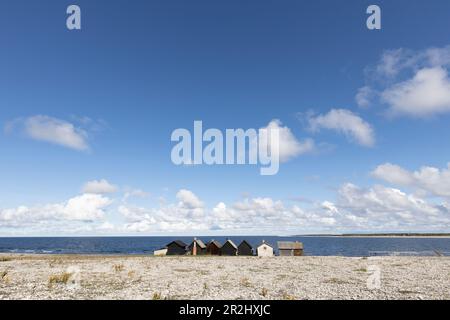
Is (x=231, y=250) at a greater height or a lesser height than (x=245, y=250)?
greater

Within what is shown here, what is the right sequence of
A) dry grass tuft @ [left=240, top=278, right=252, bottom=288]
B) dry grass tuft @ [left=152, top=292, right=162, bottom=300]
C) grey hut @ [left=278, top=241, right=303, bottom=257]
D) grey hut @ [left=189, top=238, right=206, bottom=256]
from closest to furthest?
dry grass tuft @ [left=152, top=292, right=162, bottom=300] < dry grass tuft @ [left=240, top=278, right=252, bottom=288] < grey hut @ [left=278, top=241, right=303, bottom=257] < grey hut @ [left=189, top=238, right=206, bottom=256]

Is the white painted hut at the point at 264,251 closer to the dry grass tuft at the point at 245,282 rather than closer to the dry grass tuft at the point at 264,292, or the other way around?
the dry grass tuft at the point at 245,282

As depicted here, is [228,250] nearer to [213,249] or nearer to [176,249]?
[213,249]

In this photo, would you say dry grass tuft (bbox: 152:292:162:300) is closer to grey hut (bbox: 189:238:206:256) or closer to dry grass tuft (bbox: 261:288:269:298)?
dry grass tuft (bbox: 261:288:269:298)

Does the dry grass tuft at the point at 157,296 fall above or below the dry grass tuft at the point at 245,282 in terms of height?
above

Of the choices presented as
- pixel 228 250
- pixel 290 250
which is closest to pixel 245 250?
pixel 228 250

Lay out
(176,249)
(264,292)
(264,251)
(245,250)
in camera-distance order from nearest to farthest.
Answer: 1. (264,292)
2. (264,251)
3. (245,250)
4. (176,249)

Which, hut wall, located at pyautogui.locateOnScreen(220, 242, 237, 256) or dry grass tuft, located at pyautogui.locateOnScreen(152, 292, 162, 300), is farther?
hut wall, located at pyautogui.locateOnScreen(220, 242, 237, 256)

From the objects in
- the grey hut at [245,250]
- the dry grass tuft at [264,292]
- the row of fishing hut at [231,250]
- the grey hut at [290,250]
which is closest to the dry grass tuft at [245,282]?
the dry grass tuft at [264,292]

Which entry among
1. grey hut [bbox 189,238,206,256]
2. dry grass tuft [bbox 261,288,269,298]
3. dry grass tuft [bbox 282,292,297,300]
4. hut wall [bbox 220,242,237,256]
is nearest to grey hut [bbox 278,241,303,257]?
hut wall [bbox 220,242,237,256]

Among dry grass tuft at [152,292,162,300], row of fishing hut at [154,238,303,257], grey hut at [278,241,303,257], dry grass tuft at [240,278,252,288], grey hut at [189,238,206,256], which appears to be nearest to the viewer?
dry grass tuft at [152,292,162,300]

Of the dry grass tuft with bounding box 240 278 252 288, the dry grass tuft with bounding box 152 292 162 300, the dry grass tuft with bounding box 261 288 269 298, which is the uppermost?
the dry grass tuft with bounding box 152 292 162 300

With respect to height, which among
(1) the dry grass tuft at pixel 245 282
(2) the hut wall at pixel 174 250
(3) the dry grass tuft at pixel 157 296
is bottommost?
(2) the hut wall at pixel 174 250
